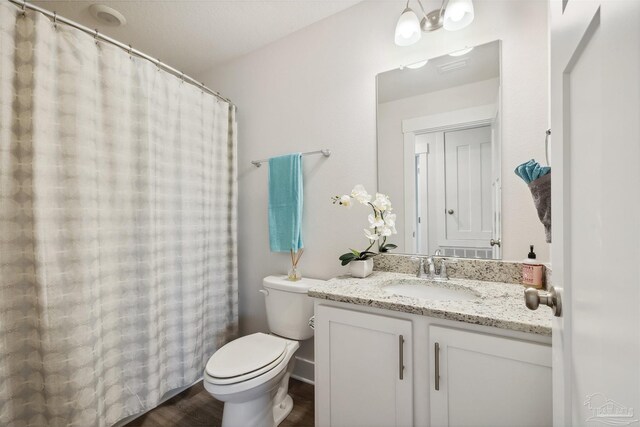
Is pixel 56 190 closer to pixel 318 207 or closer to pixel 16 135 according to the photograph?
pixel 16 135

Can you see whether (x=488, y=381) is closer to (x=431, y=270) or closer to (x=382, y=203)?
(x=431, y=270)

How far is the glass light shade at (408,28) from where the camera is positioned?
1.35 metres

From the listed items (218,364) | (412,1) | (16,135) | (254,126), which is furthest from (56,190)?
(412,1)

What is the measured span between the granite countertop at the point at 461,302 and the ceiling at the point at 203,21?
162 cm

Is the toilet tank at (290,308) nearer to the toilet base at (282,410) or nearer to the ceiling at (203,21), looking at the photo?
the toilet base at (282,410)

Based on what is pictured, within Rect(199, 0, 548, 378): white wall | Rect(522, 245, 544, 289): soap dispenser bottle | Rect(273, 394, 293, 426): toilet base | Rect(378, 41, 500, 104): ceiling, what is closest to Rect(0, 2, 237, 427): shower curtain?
Rect(199, 0, 548, 378): white wall

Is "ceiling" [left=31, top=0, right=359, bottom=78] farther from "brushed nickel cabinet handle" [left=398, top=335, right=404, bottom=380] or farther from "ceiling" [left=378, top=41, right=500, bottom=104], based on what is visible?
"brushed nickel cabinet handle" [left=398, top=335, right=404, bottom=380]

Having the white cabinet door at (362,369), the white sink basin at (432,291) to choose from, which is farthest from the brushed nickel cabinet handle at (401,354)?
the white sink basin at (432,291)

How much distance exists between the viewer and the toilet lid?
3.97ft

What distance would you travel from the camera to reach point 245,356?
1.32 metres

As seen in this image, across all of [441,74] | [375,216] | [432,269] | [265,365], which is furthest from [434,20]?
[265,365]

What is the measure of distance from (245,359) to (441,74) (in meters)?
1.74

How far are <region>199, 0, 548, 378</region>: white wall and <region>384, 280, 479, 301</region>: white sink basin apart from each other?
29 cm

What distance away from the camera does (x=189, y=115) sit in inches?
66.6
